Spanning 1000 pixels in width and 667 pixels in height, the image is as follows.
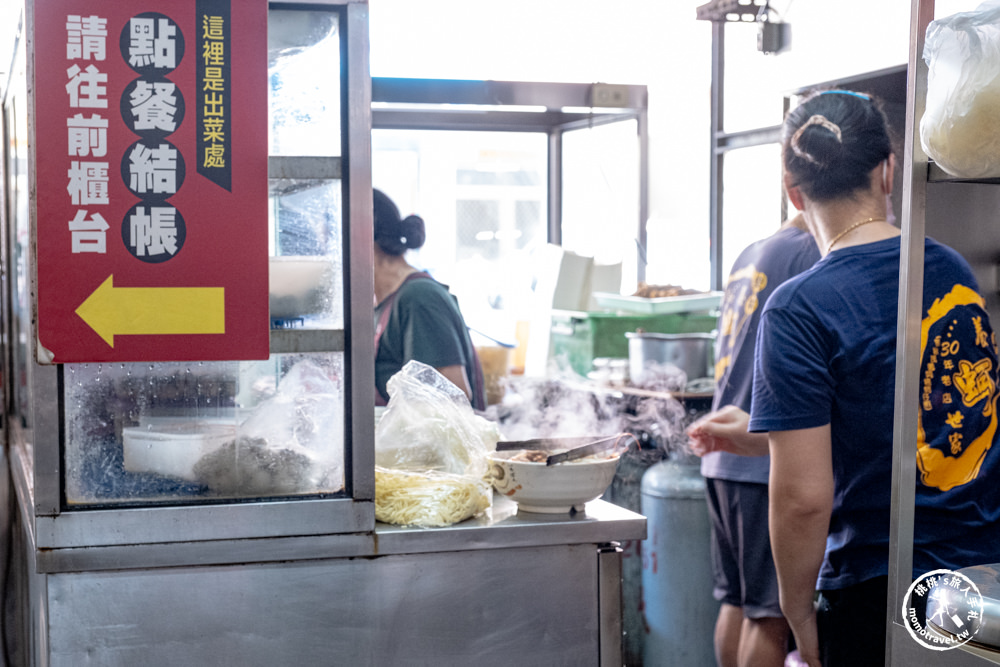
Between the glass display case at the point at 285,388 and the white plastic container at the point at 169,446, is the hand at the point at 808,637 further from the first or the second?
the white plastic container at the point at 169,446

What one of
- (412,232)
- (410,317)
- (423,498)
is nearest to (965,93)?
(423,498)

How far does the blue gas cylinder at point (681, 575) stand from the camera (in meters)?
3.51

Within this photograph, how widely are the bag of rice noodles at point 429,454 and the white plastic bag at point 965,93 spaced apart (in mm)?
1004

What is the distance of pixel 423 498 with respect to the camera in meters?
1.74

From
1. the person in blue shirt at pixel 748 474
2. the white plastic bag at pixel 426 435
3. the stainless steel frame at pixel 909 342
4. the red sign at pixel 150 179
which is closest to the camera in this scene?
the stainless steel frame at pixel 909 342

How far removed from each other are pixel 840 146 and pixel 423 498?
1.11 metres

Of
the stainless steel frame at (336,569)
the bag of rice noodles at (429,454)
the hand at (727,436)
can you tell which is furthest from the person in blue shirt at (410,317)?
the stainless steel frame at (336,569)

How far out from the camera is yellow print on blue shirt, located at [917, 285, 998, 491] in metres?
1.66

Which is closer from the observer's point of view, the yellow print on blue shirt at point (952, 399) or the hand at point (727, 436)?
the yellow print on blue shirt at point (952, 399)

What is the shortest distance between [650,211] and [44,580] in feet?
15.6

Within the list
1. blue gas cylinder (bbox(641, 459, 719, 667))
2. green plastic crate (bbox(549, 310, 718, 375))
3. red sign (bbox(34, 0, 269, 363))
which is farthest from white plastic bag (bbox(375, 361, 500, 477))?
green plastic crate (bbox(549, 310, 718, 375))

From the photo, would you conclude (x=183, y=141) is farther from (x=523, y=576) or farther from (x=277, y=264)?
(x=523, y=576)

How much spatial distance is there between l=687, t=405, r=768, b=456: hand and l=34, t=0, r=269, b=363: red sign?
4.35 ft

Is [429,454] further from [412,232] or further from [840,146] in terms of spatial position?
[412,232]
